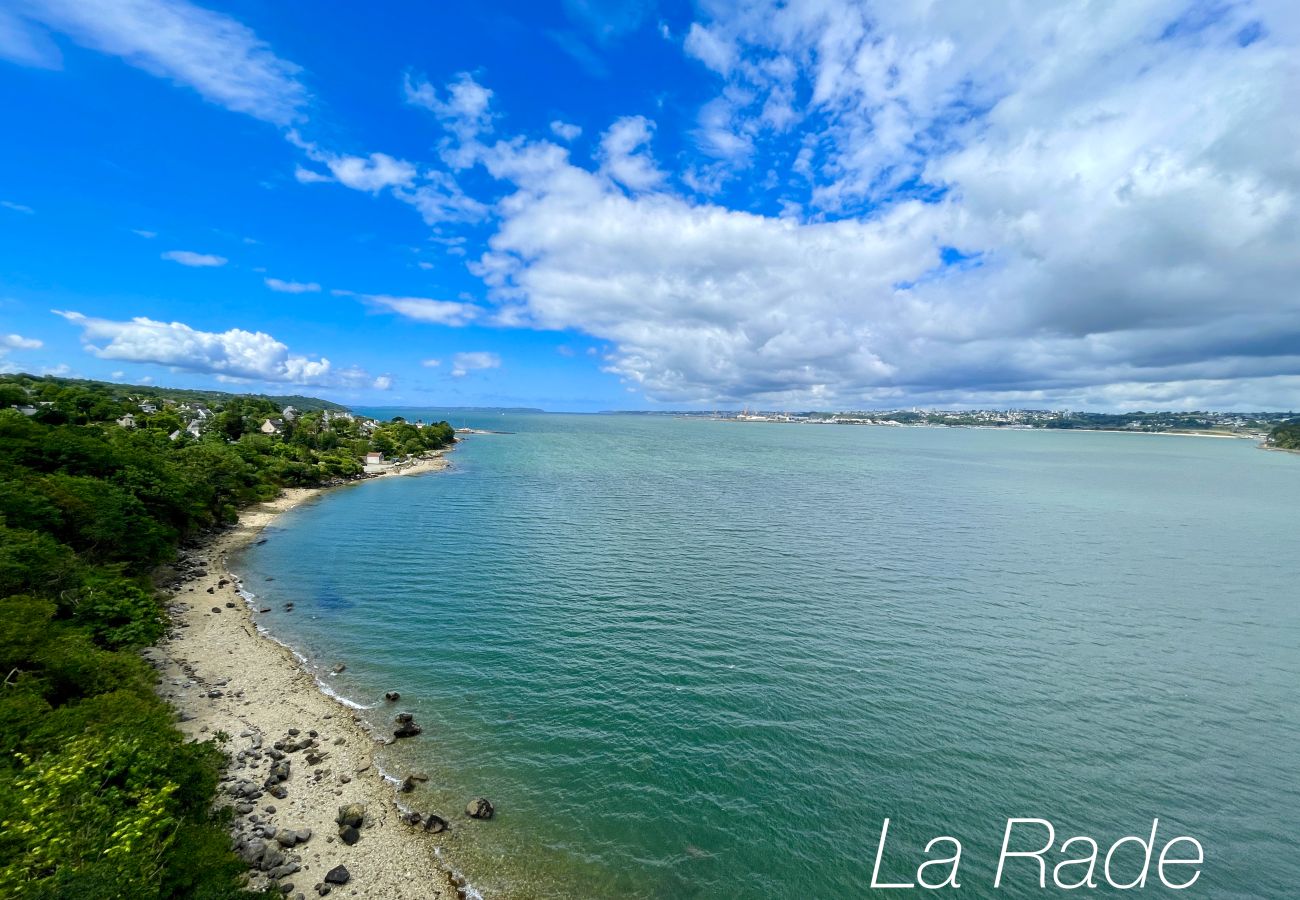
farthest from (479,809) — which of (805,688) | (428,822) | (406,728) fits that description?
(805,688)

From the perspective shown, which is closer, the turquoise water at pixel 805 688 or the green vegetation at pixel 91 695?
the green vegetation at pixel 91 695

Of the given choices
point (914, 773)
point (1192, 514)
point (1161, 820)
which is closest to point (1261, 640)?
point (1161, 820)

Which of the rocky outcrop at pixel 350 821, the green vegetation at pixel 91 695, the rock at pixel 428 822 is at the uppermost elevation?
the green vegetation at pixel 91 695

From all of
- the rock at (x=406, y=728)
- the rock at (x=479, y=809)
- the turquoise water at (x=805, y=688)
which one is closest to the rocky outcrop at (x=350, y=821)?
the turquoise water at (x=805, y=688)

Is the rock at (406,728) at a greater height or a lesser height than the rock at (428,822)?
greater

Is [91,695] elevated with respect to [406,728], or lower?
elevated

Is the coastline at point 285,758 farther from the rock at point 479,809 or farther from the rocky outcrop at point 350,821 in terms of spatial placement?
the rock at point 479,809

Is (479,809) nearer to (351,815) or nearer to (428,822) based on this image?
(428,822)
